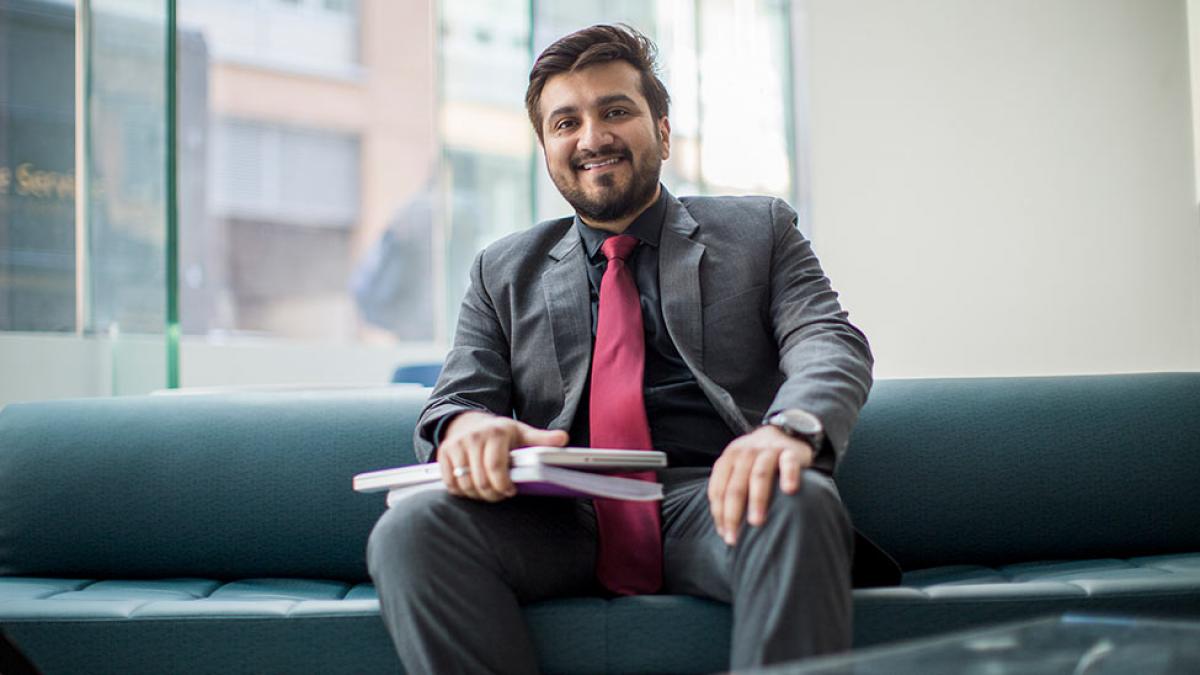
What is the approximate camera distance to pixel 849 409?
1.42 meters

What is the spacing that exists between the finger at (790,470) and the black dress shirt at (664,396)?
398 mm

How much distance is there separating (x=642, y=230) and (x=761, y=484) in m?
0.73

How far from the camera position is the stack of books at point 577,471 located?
1306 mm

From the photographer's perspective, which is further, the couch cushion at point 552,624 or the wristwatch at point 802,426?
the couch cushion at point 552,624

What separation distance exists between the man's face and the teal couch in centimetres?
60

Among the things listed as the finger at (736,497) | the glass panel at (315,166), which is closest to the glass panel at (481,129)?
the glass panel at (315,166)

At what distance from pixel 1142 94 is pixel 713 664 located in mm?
4398

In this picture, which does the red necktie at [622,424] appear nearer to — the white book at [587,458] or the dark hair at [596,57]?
the white book at [587,458]

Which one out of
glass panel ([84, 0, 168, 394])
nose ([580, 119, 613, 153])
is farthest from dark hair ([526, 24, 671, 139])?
glass panel ([84, 0, 168, 394])

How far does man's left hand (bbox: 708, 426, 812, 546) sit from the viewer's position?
4.05 ft

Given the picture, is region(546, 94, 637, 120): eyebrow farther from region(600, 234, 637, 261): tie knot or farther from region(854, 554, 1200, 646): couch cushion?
region(854, 554, 1200, 646): couch cushion

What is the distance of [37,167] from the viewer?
338 cm

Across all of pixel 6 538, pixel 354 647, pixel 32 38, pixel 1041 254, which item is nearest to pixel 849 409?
pixel 354 647

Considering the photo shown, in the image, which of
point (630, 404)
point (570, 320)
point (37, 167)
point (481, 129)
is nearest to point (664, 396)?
point (630, 404)
